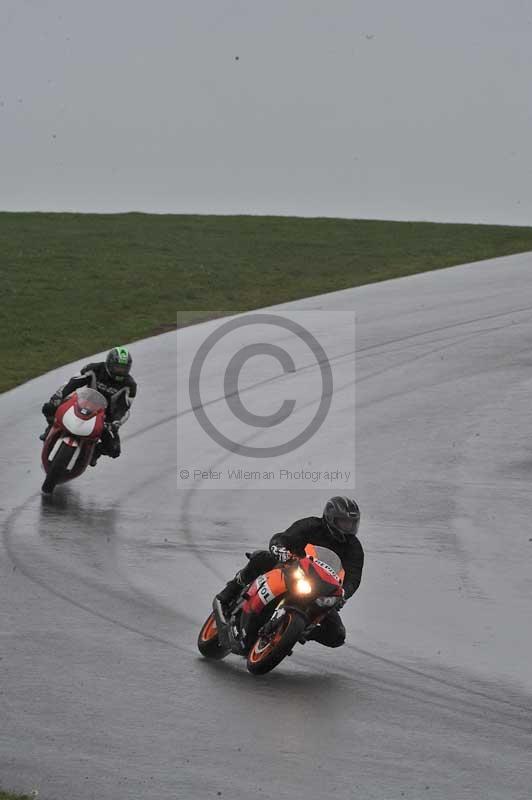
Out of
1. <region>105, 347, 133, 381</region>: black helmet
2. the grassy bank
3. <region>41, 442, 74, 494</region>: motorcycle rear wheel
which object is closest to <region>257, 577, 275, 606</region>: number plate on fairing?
<region>41, 442, 74, 494</region>: motorcycle rear wheel

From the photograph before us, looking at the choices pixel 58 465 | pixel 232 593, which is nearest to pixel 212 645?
pixel 232 593

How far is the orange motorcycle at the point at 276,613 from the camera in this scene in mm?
9016

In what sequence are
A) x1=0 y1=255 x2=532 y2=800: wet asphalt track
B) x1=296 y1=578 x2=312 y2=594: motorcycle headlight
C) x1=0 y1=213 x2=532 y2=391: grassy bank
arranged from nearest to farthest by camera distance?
x1=0 y1=255 x2=532 y2=800: wet asphalt track → x1=296 y1=578 x2=312 y2=594: motorcycle headlight → x1=0 y1=213 x2=532 y2=391: grassy bank

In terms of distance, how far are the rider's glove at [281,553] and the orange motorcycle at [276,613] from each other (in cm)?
5

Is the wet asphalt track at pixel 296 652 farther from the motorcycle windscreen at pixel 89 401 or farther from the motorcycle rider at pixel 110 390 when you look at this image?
the motorcycle windscreen at pixel 89 401

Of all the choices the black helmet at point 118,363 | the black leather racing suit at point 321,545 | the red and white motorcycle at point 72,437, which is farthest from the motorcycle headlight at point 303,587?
the black helmet at point 118,363

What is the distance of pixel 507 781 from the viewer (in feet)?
24.2

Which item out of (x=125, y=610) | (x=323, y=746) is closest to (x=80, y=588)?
(x=125, y=610)

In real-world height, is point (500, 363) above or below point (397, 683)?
above

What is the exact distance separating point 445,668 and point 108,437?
6417 mm

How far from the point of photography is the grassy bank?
26.1 m

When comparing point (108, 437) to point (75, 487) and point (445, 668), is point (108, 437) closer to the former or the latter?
point (75, 487)

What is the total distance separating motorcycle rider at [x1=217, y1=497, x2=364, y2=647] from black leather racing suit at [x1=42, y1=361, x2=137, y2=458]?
572cm

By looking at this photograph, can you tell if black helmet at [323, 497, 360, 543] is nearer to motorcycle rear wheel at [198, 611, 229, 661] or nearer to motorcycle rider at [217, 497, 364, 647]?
motorcycle rider at [217, 497, 364, 647]
